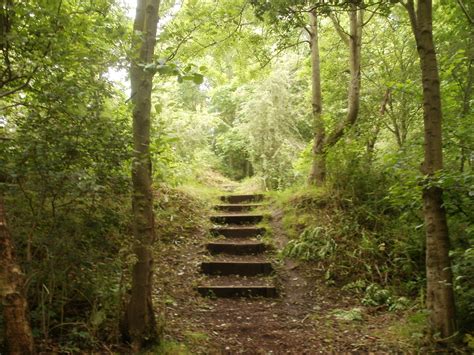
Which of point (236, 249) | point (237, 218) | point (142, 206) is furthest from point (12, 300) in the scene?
point (237, 218)

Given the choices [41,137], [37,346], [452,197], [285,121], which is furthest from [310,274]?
[285,121]

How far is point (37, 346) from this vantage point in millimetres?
3039

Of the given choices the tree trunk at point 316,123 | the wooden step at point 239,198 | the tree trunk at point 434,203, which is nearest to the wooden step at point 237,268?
the tree trunk at point 316,123

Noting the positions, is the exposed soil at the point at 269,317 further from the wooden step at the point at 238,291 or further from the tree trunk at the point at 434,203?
the tree trunk at the point at 434,203

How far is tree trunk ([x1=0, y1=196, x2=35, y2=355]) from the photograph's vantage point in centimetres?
246

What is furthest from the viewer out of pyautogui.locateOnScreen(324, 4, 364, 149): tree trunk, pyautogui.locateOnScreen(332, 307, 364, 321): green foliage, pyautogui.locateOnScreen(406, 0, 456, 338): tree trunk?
pyautogui.locateOnScreen(324, 4, 364, 149): tree trunk

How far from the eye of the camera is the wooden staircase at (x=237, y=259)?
564 cm

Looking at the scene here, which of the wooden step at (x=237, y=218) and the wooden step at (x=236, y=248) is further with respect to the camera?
the wooden step at (x=237, y=218)

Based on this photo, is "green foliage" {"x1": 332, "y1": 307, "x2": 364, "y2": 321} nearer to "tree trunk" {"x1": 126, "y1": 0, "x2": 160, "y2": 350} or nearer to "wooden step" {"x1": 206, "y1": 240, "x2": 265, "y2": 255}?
"wooden step" {"x1": 206, "y1": 240, "x2": 265, "y2": 255}

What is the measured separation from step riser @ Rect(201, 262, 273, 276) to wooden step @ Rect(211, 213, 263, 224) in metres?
1.96

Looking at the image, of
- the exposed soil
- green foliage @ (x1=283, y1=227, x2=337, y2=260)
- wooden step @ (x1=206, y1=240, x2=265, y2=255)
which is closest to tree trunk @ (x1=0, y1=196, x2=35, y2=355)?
the exposed soil

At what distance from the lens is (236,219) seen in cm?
826

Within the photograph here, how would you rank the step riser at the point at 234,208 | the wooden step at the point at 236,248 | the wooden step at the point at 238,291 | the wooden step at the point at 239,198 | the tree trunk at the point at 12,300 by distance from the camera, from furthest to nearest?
the wooden step at the point at 239,198 → the step riser at the point at 234,208 → the wooden step at the point at 236,248 → the wooden step at the point at 238,291 → the tree trunk at the point at 12,300

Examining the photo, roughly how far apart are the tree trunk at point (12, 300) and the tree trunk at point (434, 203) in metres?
3.62
